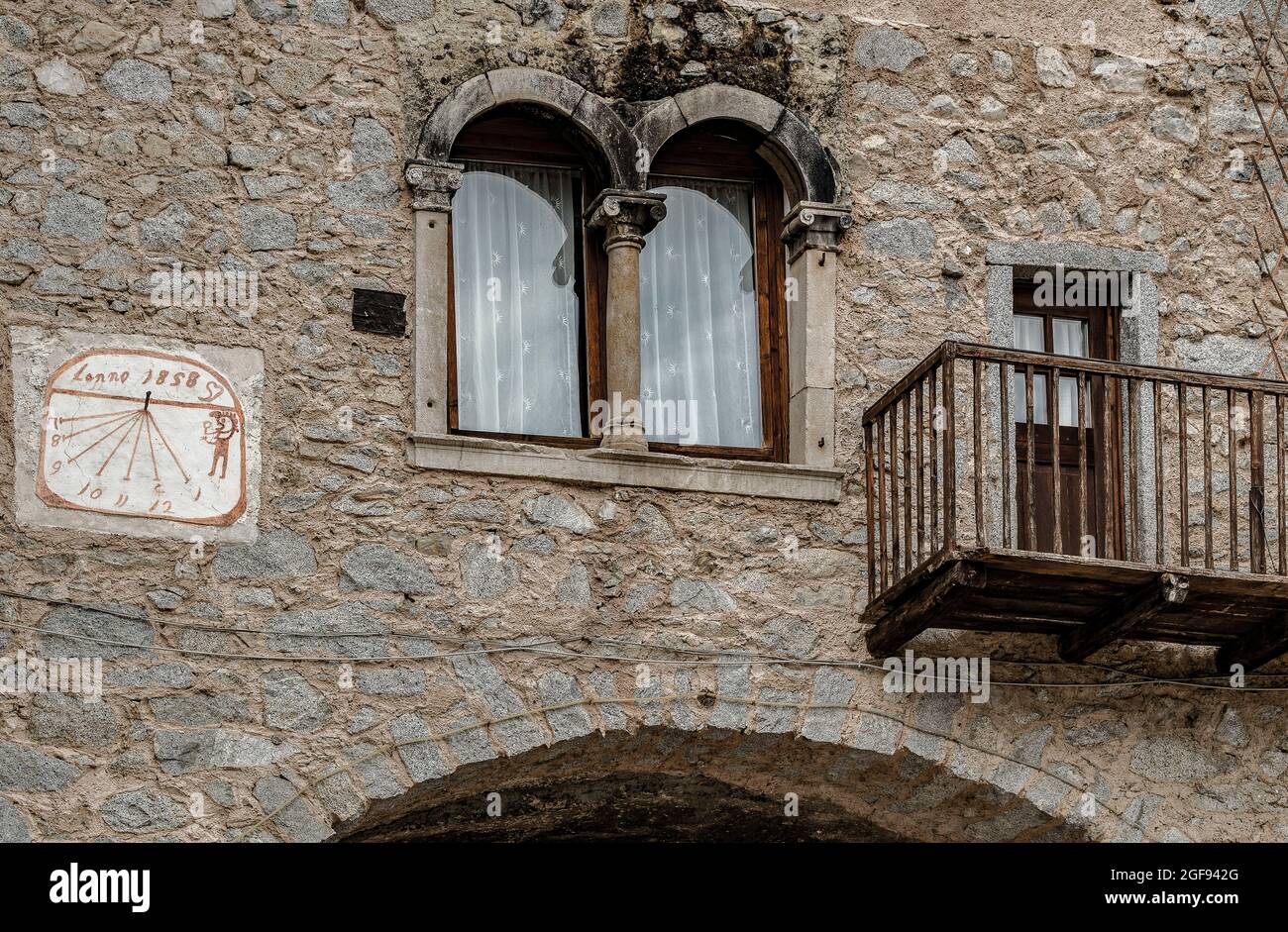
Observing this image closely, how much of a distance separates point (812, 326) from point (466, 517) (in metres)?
1.73

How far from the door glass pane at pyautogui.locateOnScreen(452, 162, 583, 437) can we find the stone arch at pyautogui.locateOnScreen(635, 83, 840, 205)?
45 cm

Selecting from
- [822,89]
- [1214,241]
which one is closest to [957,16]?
[822,89]

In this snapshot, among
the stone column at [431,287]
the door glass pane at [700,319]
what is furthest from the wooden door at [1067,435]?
the stone column at [431,287]

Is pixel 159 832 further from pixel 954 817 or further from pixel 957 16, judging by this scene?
pixel 957 16

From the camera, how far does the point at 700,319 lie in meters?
10.3

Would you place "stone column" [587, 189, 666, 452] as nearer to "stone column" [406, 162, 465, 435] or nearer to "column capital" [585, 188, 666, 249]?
"column capital" [585, 188, 666, 249]

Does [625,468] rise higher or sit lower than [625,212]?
lower

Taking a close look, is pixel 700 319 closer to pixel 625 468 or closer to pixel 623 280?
pixel 623 280

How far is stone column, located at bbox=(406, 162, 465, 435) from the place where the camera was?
9648 millimetres

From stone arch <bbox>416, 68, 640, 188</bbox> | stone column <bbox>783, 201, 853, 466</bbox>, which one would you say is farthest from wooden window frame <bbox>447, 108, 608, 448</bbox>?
stone column <bbox>783, 201, 853, 466</bbox>

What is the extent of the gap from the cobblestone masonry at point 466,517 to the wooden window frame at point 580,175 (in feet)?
0.89

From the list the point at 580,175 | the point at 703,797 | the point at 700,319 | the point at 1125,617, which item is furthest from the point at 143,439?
the point at 1125,617

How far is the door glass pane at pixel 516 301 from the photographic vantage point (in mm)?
9977

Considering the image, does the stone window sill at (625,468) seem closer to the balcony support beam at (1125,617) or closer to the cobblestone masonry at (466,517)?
the cobblestone masonry at (466,517)
